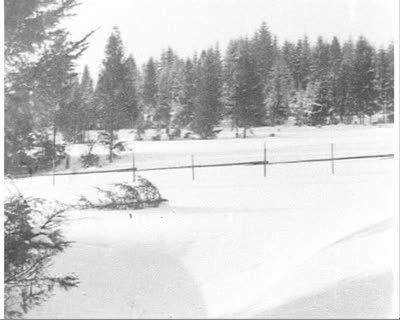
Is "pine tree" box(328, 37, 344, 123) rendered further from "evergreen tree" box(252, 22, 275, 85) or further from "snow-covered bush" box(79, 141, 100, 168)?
"snow-covered bush" box(79, 141, 100, 168)

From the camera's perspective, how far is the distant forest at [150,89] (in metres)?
2.47

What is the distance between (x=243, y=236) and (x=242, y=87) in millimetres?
871

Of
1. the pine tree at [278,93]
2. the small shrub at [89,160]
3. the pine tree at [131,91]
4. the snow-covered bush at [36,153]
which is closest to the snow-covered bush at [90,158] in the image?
the small shrub at [89,160]

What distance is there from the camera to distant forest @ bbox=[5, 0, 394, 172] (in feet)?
8.10

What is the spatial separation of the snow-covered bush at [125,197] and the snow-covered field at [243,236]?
39mm

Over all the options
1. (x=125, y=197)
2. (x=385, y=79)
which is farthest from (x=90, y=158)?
(x=385, y=79)

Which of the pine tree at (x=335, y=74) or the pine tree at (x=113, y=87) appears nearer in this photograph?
the pine tree at (x=113, y=87)

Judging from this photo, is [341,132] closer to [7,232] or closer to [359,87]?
[359,87]

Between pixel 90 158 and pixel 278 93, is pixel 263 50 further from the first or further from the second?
pixel 90 158

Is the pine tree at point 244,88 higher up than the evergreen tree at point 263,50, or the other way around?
the evergreen tree at point 263,50

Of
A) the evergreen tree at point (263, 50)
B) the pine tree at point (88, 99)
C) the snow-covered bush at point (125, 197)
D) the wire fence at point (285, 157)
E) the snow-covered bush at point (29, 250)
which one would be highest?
the evergreen tree at point (263, 50)

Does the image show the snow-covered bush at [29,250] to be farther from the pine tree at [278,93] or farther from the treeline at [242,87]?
the pine tree at [278,93]

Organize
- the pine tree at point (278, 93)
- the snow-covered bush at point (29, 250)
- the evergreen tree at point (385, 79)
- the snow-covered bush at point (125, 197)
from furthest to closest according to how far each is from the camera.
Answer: the evergreen tree at point (385, 79) → the pine tree at point (278, 93) → the snow-covered bush at point (125, 197) → the snow-covered bush at point (29, 250)

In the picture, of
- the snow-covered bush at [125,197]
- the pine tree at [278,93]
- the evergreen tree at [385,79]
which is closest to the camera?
the snow-covered bush at [125,197]
